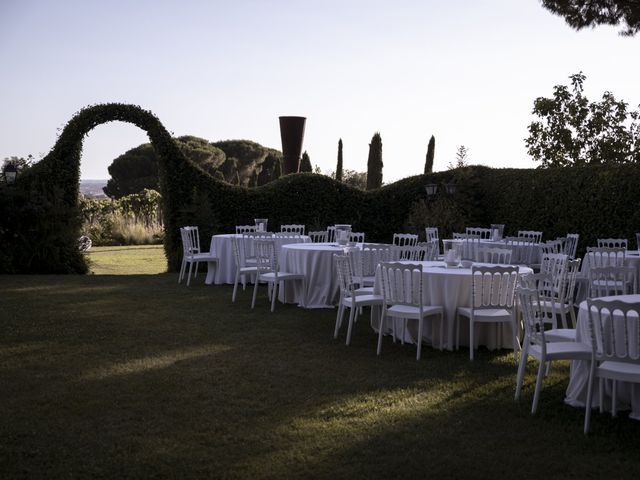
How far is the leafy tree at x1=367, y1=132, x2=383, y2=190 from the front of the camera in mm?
26922

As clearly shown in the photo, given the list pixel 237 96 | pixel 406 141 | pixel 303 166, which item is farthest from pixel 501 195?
pixel 303 166

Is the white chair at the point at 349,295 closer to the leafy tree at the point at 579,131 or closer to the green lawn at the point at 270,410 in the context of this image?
the green lawn at the point at 270,410

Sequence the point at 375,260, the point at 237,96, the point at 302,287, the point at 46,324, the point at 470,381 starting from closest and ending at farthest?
the point at 470,381
the point at 46,324
the point at 375,260
the point at 302,287
the point at 237,96

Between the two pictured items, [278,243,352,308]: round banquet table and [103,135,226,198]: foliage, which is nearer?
[278,243,352,308]: round banquet table

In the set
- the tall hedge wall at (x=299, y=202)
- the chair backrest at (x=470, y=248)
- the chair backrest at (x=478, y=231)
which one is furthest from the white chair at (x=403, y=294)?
the tall hedge wall at (x=299, y=202)

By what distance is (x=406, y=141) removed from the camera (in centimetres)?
1792

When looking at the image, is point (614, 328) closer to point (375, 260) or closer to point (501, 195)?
point (375, 260)

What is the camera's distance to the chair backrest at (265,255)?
9484mm

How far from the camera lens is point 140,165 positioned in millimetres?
40781

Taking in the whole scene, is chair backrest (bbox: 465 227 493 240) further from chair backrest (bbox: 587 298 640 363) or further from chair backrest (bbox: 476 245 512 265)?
chair backrest (bbox: 587 298 640 363)

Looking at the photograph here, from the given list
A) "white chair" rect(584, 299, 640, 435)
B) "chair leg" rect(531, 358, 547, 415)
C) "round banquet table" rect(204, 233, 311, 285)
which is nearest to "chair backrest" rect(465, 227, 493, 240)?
"round banquet table" rect(204, 233, 311, 285)

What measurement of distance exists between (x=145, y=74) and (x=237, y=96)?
1969 millimetres

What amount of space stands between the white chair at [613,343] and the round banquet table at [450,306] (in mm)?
1997

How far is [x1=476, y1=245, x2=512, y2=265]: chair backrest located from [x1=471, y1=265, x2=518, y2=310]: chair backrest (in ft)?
6.60
